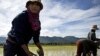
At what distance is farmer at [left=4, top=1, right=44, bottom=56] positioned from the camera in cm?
486

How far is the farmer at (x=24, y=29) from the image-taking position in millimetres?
4859

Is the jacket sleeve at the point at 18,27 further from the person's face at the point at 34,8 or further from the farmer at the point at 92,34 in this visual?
the farmer at the point at 92,34

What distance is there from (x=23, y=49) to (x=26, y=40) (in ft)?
0.63

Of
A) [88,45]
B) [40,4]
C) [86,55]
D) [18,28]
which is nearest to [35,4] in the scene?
[40,4]

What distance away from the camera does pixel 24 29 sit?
4.89m

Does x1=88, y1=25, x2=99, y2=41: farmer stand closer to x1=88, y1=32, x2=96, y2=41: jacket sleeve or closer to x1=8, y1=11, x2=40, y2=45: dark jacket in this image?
x1=88, y1=32, x2=96, y2=41: jacket sleeve

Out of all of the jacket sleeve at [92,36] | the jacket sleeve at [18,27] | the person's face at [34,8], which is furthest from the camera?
the jacket sleeve at [92,36]

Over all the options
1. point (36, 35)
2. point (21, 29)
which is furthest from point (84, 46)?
point (21, 29)

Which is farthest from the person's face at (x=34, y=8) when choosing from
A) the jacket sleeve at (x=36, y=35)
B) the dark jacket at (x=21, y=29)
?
the jacket sleeve at (x=36, y=35)

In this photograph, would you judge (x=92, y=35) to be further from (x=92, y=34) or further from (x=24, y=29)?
(x=24, y=29)

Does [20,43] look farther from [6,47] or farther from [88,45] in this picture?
[88,45]

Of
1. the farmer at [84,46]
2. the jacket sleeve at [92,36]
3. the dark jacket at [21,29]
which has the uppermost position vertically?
the dark jacket at [21,29]

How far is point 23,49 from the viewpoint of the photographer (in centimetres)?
489

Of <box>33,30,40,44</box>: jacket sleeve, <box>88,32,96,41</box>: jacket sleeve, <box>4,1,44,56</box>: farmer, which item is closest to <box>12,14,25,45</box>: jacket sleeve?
<box>4,1,44,56</box>: farmer
